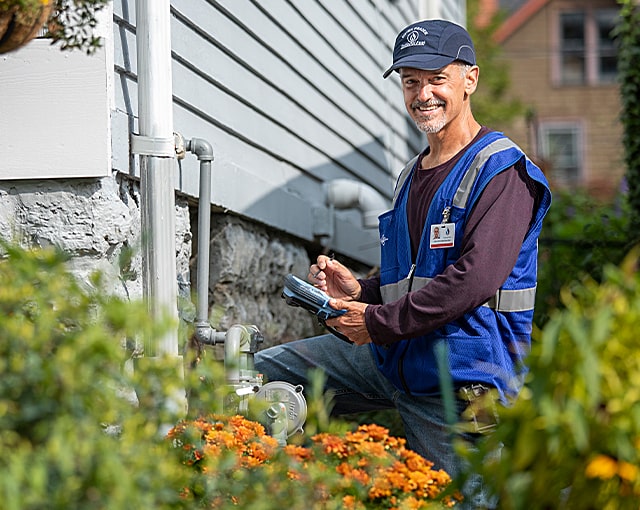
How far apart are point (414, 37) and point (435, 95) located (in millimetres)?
194

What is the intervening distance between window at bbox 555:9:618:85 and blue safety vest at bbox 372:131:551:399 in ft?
67.3

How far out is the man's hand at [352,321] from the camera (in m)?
3.32

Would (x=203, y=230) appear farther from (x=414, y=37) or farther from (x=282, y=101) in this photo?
(x=282, y=101)

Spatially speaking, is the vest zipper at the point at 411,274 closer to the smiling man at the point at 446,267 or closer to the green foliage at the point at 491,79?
the smiling man at the point at 446,267

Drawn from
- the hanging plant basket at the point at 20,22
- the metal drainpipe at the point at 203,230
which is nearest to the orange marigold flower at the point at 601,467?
the hanging plant basket at the point at 20,22

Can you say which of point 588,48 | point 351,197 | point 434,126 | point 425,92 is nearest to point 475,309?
point 434,126

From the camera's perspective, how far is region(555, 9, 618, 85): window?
76.3 feet

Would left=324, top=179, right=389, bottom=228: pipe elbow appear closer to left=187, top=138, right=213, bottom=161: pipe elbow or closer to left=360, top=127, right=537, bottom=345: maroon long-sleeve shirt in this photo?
left=187, top=138, right=213, bottom=161: pipe elbow

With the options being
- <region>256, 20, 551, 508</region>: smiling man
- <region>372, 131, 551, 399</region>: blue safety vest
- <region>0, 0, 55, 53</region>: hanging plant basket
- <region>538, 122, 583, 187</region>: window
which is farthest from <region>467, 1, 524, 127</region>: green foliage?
<region>0, 0, 55, 53</region>: hanging plant basket

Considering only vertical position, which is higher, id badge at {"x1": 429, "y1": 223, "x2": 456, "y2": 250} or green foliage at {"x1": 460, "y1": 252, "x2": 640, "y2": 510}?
id badge at {"x1": 429, "y1": 223, "x2": 456, "y2": 250}

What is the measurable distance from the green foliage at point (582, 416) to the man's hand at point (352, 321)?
4.54 ft

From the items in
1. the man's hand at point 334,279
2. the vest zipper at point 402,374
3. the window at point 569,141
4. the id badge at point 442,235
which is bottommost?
the vest zipper at point 402,374

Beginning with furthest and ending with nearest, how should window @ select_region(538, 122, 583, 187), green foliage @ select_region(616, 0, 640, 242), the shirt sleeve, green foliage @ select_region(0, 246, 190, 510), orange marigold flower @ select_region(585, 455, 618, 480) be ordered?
window @ select_region(538, 122, 583, 187)
green foliage @ select_region(616, 0, 640, 242)
the shirt sleeve
orange marigold flower @ select_region(585, 455, 618, 480)
green foliage @ select_region(0, 246, 190, 510)

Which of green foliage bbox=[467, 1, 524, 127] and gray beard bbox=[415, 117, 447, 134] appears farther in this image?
green foliage bbox=[467, 1, 524, 127]
